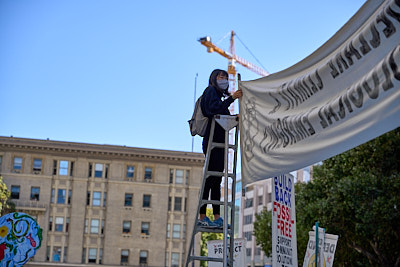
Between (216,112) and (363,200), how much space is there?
89.2ft

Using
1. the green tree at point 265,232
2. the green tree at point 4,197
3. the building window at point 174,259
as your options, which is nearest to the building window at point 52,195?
the green tree at point 4,197

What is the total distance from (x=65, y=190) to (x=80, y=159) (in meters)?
4.28

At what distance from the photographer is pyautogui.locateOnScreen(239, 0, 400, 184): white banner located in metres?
4.54

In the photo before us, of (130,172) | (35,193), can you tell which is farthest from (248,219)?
(35,193)

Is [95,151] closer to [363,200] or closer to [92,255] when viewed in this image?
[92,255]

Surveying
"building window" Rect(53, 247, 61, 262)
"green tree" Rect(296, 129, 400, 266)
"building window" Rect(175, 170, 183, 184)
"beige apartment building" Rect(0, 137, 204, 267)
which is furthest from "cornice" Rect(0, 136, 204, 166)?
"green tree" Rect(296, 129, 400, 266)

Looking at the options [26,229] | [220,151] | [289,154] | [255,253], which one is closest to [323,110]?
[289,154]

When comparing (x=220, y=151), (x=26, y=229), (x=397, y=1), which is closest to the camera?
(x=397, y=1)

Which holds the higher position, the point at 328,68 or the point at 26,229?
the point at 328,68

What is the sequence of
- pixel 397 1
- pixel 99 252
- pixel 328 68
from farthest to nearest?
pixel 99 252
pixel 328 68
pixel 397 1

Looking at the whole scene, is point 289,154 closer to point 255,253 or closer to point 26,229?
point 26,229

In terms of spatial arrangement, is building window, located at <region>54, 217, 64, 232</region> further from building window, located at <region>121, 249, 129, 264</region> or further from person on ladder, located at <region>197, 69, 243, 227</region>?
person on ladder, located at <region>197, 69, 243, 227</region>

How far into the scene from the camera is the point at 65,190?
264 feet

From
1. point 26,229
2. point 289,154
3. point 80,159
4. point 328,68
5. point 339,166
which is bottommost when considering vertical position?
point 26,229
